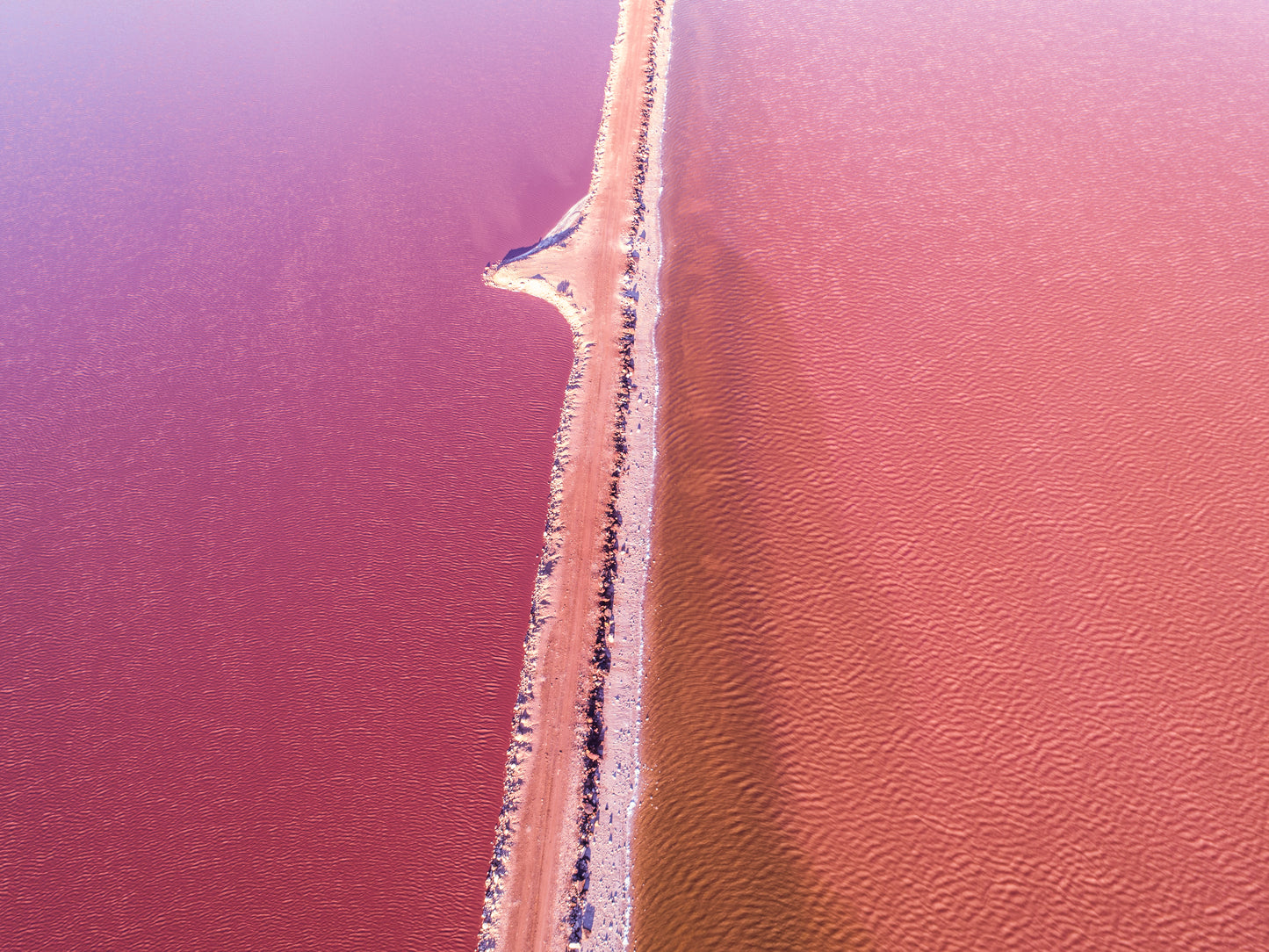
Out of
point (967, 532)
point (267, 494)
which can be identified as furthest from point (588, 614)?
point (267, 494)

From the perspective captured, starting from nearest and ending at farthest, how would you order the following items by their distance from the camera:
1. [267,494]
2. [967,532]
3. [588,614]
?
[588,614] < [967,532] < [267,494]

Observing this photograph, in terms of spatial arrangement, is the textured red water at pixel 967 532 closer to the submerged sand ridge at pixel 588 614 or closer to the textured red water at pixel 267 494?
the submerged sand ridge at pixel 588 614

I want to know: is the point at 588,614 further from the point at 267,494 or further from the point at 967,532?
the point at 267,494

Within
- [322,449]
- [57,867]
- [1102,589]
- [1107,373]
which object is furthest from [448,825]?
[1107,373]

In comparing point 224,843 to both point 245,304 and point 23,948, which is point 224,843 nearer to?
point 23,948

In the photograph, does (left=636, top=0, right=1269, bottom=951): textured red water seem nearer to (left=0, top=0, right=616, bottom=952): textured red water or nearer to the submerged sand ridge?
the submerged sand ridge

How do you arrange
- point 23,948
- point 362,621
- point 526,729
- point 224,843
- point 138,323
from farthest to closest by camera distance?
point 138,323 < point 362,621 < point 526,729 < point 224,843 < point 23,948

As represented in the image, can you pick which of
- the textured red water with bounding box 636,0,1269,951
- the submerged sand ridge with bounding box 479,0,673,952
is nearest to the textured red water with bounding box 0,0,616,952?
the submerged sand ridge with bounding box 479,0,673,952
